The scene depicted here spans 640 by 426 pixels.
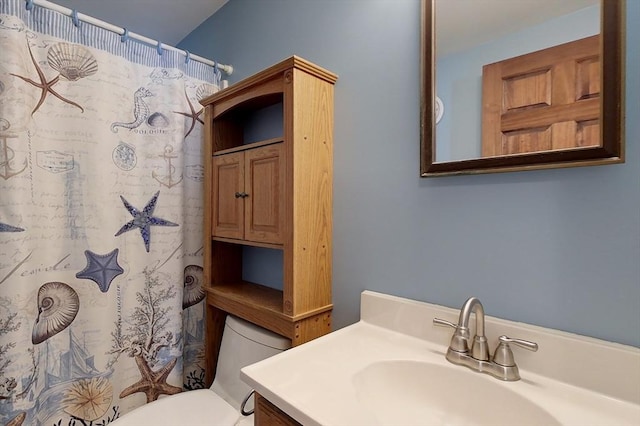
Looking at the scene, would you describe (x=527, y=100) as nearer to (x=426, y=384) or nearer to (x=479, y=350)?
(x=479, y=350)

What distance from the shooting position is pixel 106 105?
4.13 ft

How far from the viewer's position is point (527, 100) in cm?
77

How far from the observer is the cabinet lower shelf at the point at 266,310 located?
108 centimetres

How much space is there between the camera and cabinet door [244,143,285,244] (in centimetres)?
113

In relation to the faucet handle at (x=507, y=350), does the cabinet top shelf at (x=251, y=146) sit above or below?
above

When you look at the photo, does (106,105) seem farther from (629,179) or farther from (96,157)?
(629,179)

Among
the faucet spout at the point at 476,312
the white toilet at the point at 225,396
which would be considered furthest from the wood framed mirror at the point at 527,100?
the white toilet at the point at 225,396

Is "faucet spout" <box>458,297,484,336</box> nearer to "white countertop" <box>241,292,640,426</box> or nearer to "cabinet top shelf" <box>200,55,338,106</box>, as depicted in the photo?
"white countertop" <box>241,292,640,426</box>

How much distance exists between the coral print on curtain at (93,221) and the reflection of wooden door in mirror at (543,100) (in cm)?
129

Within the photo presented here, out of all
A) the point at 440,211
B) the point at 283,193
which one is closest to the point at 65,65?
the point at 283,193

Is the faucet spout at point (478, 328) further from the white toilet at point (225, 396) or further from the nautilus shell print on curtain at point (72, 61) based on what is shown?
the nautilus shell print on curtain at point (72, 61)

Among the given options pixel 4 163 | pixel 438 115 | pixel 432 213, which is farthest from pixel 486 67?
pixel 4 163

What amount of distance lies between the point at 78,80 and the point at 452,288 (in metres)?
1.53

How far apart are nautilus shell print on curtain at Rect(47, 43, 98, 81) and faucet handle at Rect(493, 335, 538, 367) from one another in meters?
1.66
